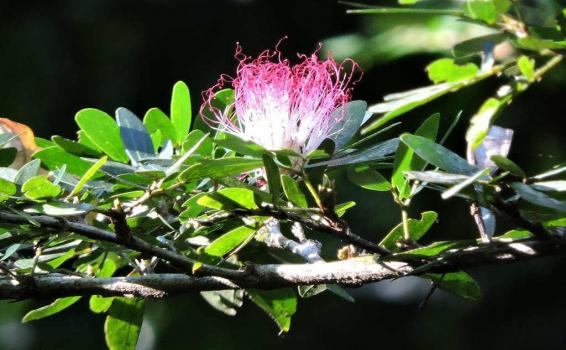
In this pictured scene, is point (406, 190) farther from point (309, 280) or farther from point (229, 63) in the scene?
point (229, 63)

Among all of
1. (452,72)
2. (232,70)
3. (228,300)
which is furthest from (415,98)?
(232,70)

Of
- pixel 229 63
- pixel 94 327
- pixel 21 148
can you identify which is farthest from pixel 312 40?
pixel 21 148

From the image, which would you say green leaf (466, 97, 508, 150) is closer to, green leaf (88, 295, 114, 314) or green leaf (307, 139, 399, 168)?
green leaf (307, 139, 399, 168)

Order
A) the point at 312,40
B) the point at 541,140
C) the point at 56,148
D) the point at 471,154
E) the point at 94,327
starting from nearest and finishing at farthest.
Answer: the point at 471,154 < the point at 56,148 < the point at 541,140 < the point at 94,327 < the point at 312,40

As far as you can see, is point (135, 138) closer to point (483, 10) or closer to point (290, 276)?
point (290, 276)

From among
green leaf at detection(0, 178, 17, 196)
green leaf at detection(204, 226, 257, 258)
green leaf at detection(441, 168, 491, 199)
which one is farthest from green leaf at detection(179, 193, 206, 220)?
green leaf at detection(441, 168, 491, 199)

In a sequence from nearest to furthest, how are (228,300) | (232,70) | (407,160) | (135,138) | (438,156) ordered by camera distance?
1. (438,156)
2. (407,160)
3. (135,138)
4. (228,300)
5. (232,70)
